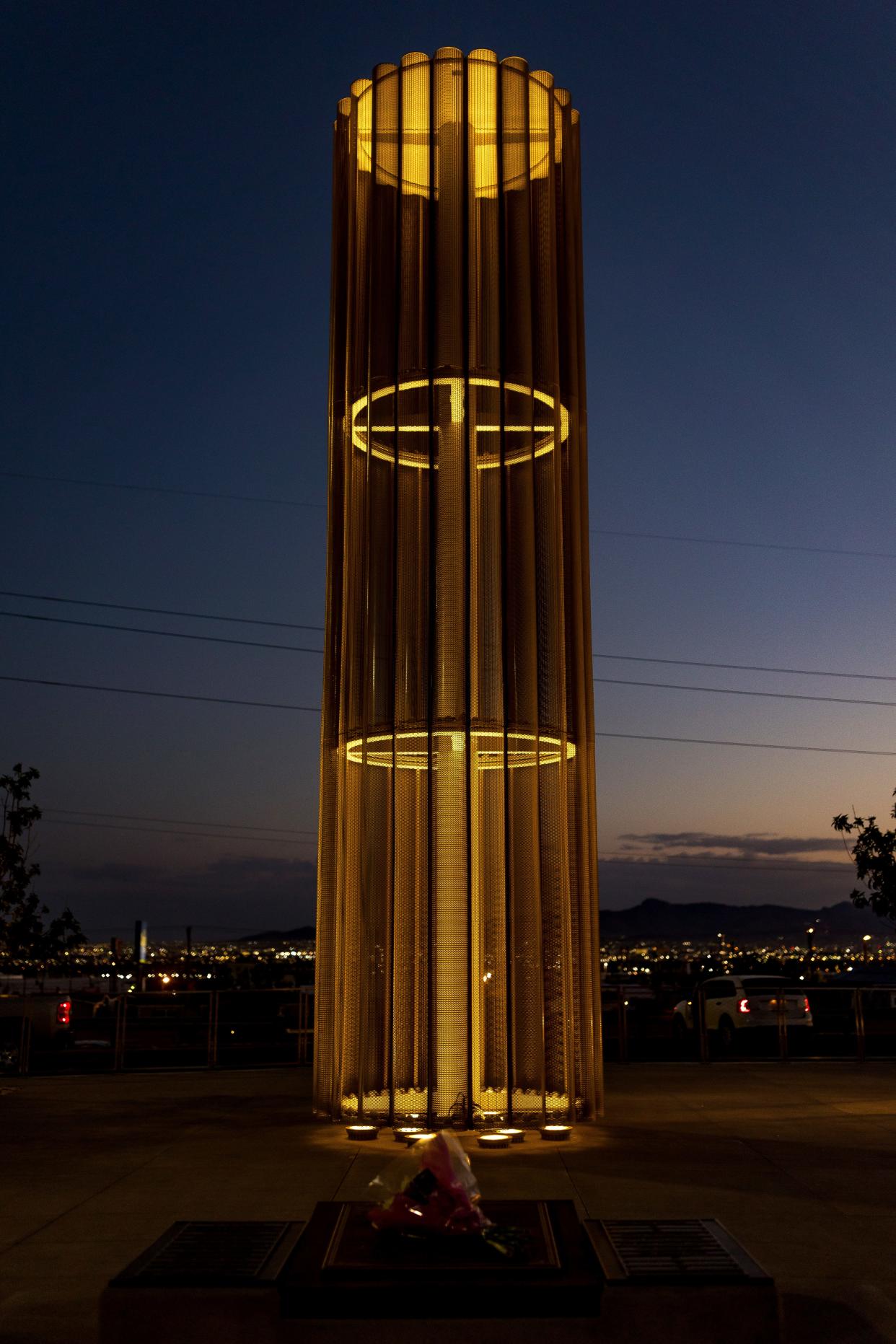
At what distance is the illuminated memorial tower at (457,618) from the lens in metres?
10.5

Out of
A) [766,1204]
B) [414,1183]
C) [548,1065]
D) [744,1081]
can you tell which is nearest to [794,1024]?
[744,1081]

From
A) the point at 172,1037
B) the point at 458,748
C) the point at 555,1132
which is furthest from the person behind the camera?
the point at 172,1037

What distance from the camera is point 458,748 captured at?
10.8m

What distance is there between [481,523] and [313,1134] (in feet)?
17.1

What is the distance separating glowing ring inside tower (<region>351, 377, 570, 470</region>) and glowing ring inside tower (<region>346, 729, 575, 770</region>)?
2.32 meters

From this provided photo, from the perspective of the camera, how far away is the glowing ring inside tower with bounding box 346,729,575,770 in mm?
10711

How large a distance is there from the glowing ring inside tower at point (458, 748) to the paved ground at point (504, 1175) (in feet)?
9.80

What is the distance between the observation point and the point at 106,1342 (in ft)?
14.7

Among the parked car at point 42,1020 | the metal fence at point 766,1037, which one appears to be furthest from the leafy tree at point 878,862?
the parked car at point 42,1020

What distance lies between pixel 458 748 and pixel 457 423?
9.25 feet

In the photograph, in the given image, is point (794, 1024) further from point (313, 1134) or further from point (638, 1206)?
point (638, 1206)

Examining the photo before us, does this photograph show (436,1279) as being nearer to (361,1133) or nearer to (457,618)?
(361,1133)

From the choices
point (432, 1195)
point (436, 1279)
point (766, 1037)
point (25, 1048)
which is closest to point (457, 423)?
point (432, 1195)

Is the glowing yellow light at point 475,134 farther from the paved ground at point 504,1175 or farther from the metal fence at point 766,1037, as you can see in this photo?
the metal fence at point 766,1037
